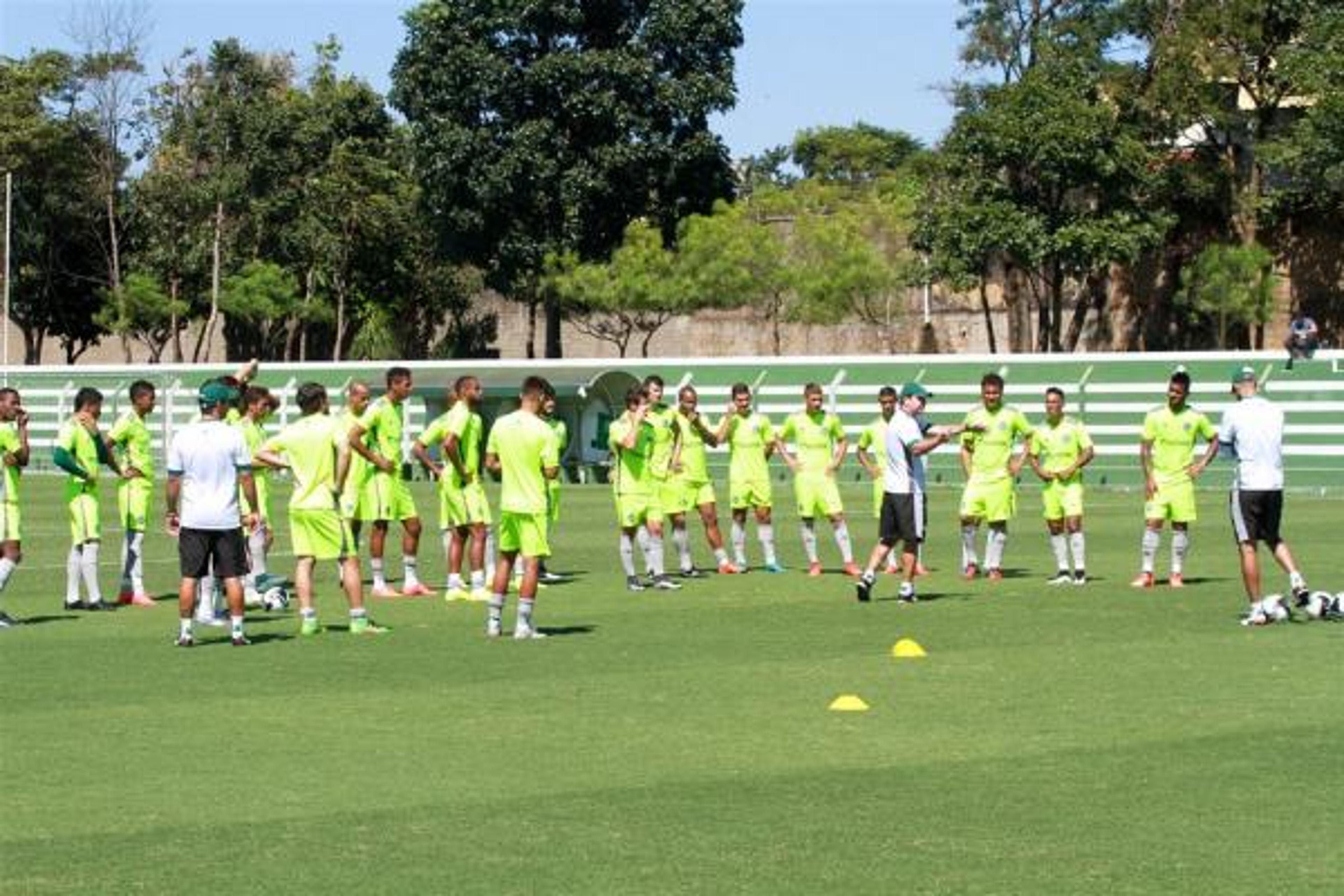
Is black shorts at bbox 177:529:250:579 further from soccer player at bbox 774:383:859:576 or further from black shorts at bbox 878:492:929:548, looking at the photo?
soccer player at bbox 774:383:859:576

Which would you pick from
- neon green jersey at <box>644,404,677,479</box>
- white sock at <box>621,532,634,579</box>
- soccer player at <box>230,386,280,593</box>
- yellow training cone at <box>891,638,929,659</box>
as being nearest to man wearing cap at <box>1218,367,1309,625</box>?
yellow training cone at <box>891,638,929,659</box>

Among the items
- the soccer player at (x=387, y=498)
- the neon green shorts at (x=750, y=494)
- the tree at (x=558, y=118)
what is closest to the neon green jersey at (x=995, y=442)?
the neon green shorts at (x=750, y=494)

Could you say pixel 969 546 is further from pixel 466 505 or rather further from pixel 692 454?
pixel 466 505

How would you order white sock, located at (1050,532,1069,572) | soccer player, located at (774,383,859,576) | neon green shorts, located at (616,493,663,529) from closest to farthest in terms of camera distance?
1. white sock, located at (1050,532,1069,572)
2. neon green shorts, located at (616,493,663,529)
3. soccer player, located at (774,383,859,576)

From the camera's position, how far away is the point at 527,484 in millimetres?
18828

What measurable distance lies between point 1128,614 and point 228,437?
26.1 feet

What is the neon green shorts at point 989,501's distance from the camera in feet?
83.6

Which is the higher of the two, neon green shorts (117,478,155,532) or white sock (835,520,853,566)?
neon green shorts (117,478,155,532)

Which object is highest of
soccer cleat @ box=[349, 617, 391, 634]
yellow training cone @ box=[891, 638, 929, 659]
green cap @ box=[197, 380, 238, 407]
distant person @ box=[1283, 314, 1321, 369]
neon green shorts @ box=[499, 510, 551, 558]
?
distant person @ box=[1283, 314, 1321, 369]

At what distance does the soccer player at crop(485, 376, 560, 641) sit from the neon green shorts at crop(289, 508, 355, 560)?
56.8 inches

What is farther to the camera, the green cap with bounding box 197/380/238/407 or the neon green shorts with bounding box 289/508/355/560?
the neon green shorts with bounding box 289/508/355/560

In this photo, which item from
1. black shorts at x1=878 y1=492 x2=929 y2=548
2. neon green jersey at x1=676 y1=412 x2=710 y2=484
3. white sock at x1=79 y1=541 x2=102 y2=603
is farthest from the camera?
neon green jersey at x1=676 y1=412 x2=710 y2=484

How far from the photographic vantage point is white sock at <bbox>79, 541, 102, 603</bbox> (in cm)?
2258

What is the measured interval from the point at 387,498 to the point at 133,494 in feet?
7.96
